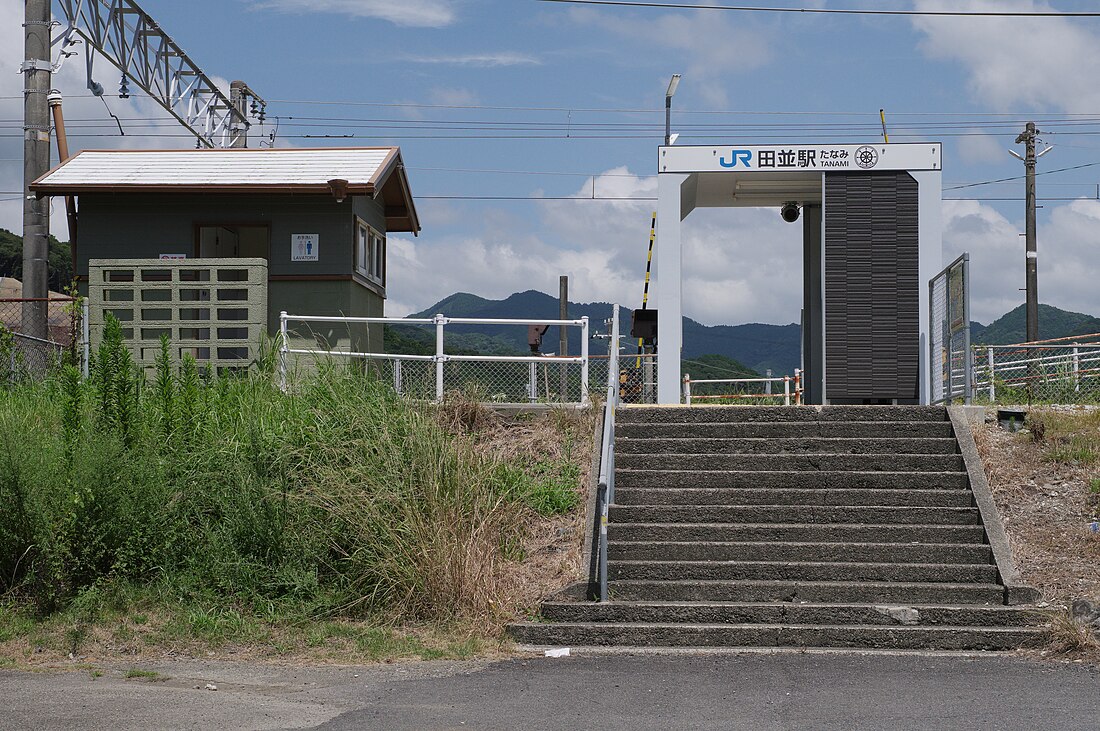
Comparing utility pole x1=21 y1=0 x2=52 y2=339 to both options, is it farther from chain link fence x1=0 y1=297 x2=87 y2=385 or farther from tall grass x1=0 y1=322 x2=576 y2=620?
tall grass x1=0 y1=322 x2=576 y2=620

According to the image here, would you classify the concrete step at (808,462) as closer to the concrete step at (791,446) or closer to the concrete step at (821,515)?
the concrete step at (791,446)

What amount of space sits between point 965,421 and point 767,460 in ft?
7.48

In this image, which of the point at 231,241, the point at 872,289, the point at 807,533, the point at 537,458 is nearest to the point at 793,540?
the point at 807,533

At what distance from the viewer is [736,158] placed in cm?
1494

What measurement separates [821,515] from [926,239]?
5.22 m

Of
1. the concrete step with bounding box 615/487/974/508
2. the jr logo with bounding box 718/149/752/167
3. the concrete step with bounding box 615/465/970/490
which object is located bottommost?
the concrete step with bounding box 615/487/974/508

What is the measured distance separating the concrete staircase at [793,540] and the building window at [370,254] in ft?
24.5

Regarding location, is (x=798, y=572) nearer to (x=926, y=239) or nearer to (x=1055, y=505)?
(x=1055, y=505)

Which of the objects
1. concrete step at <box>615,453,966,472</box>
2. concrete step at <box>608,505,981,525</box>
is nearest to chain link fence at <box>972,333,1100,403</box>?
concrete step at <box>615,453,966,472</box>

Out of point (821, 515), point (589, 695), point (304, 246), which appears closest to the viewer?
point (589, 695)

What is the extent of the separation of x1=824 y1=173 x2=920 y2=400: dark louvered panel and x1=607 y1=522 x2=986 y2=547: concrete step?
4049mm

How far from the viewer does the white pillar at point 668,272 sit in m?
14.9

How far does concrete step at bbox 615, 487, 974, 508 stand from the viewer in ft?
37.1

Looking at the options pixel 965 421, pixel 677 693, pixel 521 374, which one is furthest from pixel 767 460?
pixel 677 693
